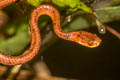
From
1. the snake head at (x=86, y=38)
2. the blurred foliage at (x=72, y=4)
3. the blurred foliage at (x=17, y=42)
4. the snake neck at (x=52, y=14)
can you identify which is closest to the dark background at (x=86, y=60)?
the blurred foliage at (x=17, y=42)

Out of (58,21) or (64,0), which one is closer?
(64,0)

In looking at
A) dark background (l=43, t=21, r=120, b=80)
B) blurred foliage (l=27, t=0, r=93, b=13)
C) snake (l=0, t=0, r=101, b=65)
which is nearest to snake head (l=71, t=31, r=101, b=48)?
snake (l=0, t=0, r=101, b=65)

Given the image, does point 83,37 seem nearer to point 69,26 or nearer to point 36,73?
point 69,26

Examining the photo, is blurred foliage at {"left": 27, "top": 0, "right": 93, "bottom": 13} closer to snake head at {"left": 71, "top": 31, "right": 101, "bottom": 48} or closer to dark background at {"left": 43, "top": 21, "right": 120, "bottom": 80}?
snake head at {"left": 71, "top": 31, "right": 101, "bottom": 48}

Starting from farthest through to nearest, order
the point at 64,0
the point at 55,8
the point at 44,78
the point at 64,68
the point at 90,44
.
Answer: the point at 64,68, the point at 44,78, the point at 90,44, the point at 55,8, the point at 64,0

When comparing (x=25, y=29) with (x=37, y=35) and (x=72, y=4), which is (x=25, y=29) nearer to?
(x=37, y=35)

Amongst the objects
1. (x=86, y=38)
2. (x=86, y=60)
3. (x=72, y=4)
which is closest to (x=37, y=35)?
(x=72, y=4)

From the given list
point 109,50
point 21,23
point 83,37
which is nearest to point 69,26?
point 83,37

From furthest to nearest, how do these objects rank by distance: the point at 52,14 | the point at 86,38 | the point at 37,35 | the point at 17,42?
the point at 17,42 → the point at 86,38 → the point at 52,14 → the point at 37,35

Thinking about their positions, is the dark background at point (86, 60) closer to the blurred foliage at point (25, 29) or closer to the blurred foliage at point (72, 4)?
the blurred foliage at point (25, 29)
